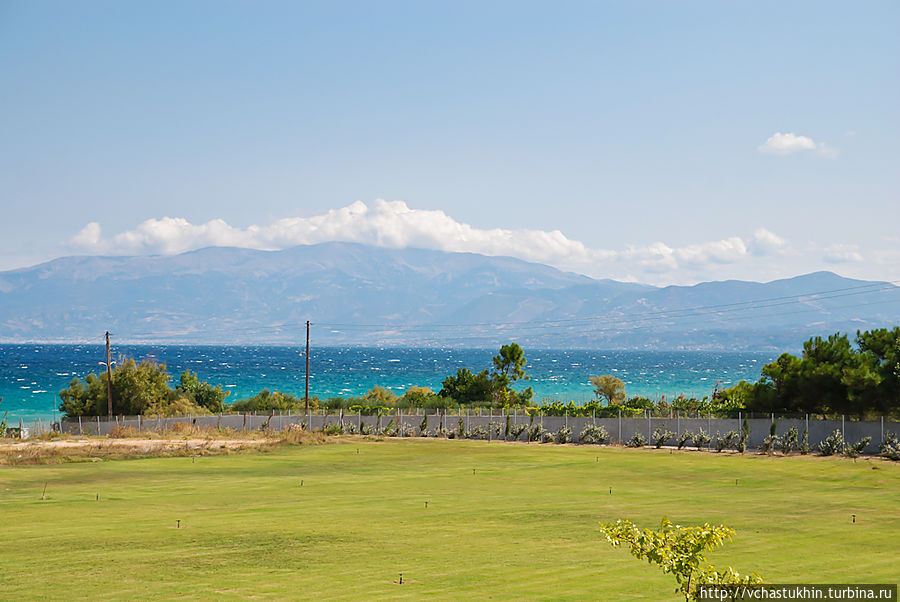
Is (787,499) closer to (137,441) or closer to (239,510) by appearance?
(239,510)

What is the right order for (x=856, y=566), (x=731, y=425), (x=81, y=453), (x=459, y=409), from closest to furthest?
(x=856, y=566), (x=81, y=453), (x=731, y=425), (x=459, y=409)

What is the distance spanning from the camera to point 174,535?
2172cm

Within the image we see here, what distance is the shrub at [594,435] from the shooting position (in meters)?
56.7

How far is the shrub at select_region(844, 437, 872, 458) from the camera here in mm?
46250

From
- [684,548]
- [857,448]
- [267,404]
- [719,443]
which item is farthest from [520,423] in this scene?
[684,548]

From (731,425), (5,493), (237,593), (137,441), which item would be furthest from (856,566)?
(137,441)

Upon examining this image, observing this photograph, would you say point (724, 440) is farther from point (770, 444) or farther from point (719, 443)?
point (770, 444)

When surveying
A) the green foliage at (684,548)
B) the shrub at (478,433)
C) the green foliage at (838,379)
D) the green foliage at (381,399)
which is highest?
the green foliage at (838,379)

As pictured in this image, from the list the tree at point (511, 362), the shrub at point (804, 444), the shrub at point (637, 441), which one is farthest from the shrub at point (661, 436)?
the tree at point (511, 362)

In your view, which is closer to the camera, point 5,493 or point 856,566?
point 856,566

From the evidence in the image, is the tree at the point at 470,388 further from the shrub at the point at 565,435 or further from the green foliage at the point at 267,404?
the shrub at the point at 565,435

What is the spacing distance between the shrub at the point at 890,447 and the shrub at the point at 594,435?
16.1 m

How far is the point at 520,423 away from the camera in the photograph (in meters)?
60.5

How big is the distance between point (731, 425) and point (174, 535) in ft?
127
